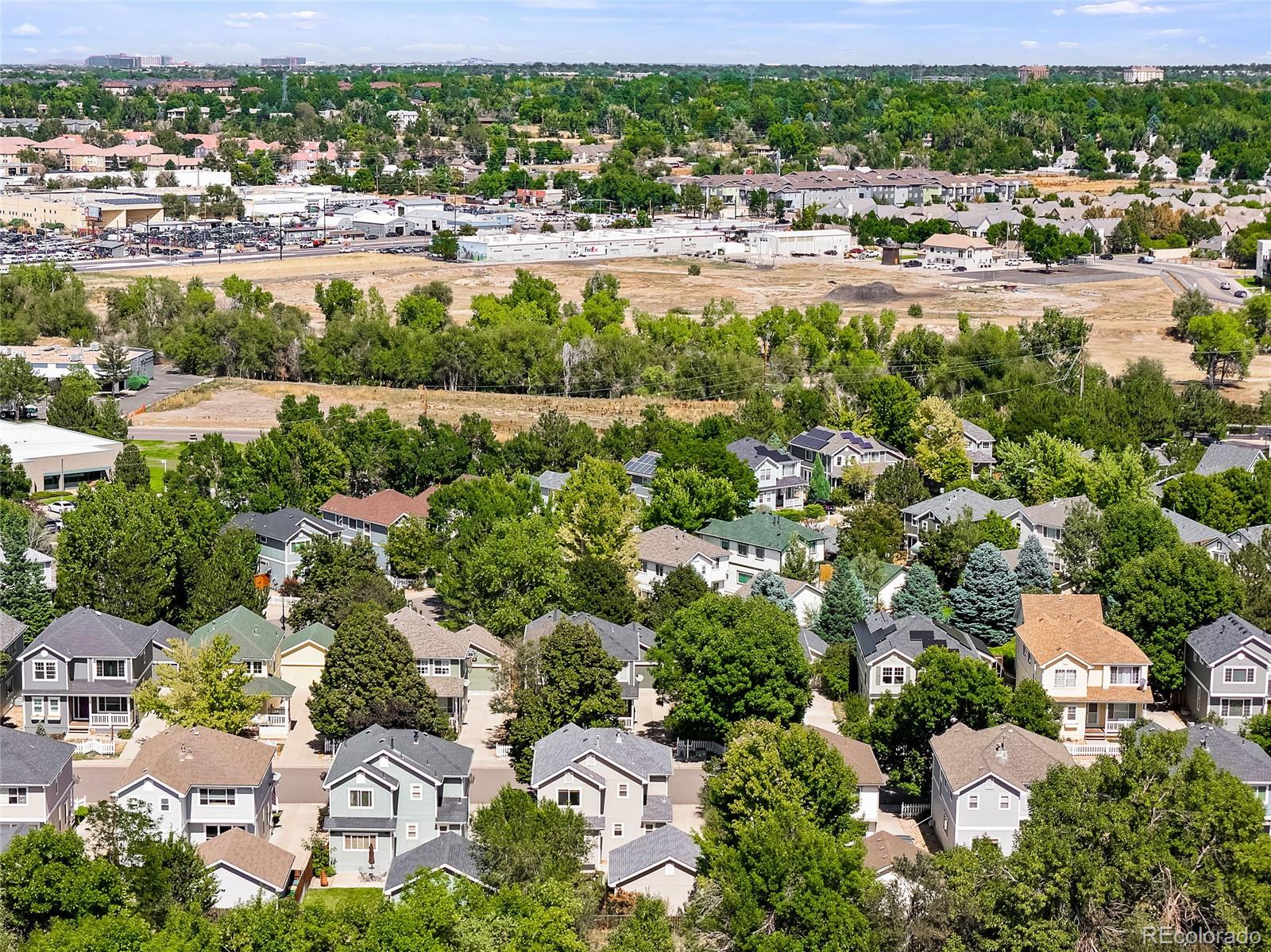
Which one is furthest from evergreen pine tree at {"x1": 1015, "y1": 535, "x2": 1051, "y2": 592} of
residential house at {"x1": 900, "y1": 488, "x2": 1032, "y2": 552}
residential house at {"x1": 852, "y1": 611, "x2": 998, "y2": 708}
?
residential house at {"x1": 900, "y1": 488, "x2": 1032, "y2": 552}

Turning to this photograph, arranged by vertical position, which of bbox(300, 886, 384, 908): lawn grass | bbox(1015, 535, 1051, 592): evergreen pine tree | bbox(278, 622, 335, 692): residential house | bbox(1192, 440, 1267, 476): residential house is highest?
bbox(1192, 440, 1267, 476): residential house

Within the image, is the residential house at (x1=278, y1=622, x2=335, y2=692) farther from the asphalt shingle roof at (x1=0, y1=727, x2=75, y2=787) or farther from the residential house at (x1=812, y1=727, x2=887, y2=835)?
the residential house at (x1=812, y1=727, x2=887, y2=835)

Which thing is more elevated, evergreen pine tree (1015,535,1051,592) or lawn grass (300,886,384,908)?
evergreen pine tree (1015,535,1051,592)

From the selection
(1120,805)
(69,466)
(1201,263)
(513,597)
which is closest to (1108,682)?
(1120,805)

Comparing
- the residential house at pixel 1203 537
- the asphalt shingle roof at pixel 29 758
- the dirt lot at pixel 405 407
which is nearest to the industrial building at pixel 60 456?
the dirt lot at pixel 405 407

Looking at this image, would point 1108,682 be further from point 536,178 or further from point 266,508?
point 536,178
